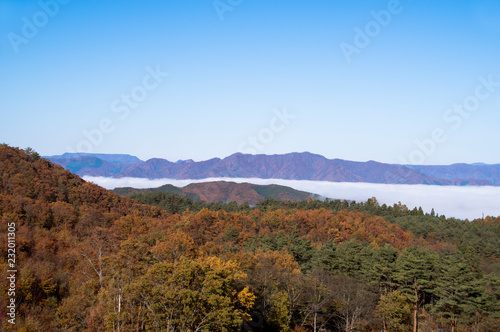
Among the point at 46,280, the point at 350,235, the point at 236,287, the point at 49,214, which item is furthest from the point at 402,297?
the point at 49,214

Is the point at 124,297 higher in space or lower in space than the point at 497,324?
higher

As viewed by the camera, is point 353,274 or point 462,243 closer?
point 353,274

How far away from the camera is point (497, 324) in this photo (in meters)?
33.7

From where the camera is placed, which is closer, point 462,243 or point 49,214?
point 49,214

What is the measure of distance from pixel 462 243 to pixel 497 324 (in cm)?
7189

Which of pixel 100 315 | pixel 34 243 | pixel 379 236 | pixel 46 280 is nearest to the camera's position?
pixel 100 315

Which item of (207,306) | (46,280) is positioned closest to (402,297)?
(207,306)

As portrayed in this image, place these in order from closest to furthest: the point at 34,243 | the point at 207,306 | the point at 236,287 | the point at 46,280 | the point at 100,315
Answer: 1. the point at 207,306
2. the point at 100,315
3. the point at 236,287
4. the point at 46,280
5. the point at 34,243

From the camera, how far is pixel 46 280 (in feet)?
106

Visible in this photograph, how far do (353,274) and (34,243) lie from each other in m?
44.7

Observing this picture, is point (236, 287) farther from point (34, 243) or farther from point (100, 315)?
point (34, 243)

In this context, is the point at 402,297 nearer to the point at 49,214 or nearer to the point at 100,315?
the point at 100,315

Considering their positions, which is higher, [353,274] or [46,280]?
[46,280]

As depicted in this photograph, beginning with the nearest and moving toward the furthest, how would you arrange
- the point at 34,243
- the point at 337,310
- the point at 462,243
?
the point at 337,310 < the point at 34,243 < the point at 462,243
